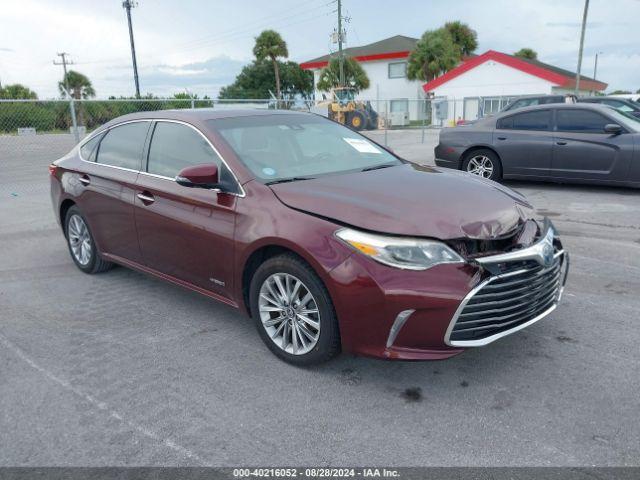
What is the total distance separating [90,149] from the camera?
520 centimetres

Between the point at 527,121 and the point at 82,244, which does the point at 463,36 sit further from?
the point at 82,244

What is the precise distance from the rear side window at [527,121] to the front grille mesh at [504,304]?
22.2 feet

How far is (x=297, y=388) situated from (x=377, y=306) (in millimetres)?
736

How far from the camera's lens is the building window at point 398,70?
52612mm

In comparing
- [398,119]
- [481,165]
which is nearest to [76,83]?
[398,119]

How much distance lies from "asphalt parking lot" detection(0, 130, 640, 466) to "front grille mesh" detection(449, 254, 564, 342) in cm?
39

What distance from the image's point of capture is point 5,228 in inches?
305

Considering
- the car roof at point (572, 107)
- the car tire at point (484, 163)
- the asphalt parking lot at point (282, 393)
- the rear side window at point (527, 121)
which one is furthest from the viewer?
the car tire at point (484, 163)

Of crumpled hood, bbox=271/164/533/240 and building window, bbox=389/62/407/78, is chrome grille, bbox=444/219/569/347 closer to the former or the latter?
crumpled hood, bbox=271/164/533/240

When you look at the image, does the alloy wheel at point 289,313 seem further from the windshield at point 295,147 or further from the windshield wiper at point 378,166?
the windshield wiper at point 378,166

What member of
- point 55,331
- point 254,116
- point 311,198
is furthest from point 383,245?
point 55,331

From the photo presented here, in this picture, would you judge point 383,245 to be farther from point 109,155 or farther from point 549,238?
point 109,155

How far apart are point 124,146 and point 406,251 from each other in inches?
116

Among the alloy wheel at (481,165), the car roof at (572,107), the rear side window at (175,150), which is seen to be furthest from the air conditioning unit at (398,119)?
the rear side window at (175,150)
